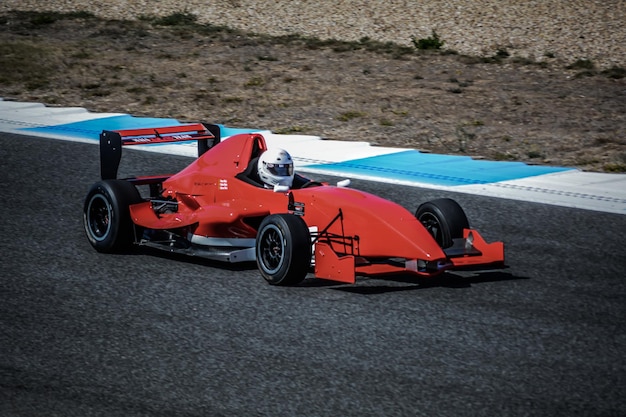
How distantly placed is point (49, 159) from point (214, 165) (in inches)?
191

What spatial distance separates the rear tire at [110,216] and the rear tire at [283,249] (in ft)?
5.03

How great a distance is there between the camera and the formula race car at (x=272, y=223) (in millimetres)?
7836

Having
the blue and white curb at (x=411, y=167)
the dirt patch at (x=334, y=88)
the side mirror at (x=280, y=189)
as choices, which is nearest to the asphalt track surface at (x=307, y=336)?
the side mirror at (x=280, y=189)

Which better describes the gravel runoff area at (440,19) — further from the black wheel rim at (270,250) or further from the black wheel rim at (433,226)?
the black wheel rim at (270,250)

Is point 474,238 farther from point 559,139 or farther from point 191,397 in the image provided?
point 559,139

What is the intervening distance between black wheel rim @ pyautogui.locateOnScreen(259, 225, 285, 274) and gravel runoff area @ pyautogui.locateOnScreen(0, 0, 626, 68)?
46.8ft

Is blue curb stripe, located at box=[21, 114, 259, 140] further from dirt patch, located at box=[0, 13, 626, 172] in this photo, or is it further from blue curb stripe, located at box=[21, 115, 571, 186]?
blue curb stripe, located at box=[21, 115, 571, 186]

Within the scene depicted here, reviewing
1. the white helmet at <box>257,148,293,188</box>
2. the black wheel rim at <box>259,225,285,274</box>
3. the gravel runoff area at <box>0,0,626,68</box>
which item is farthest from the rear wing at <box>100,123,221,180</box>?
the gravel runoff area at <box>0,0,626,68</box>

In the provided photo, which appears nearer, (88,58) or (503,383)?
(503,383)

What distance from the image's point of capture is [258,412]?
573 centimetres

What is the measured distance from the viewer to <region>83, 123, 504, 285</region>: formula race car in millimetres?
7836

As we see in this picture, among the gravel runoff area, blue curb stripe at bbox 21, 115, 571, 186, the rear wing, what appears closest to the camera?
the rear wing

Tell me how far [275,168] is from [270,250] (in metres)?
0.81

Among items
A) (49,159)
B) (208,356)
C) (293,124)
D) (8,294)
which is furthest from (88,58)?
(208,356)
